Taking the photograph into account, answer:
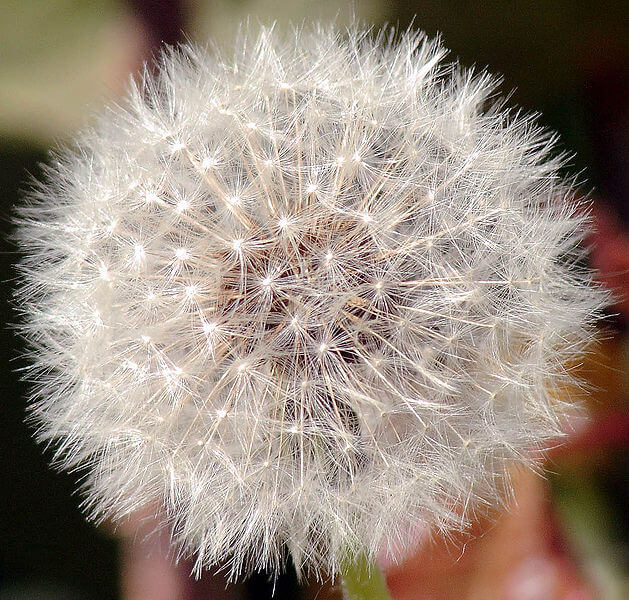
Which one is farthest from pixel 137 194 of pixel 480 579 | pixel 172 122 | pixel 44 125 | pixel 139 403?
pixel 480 579

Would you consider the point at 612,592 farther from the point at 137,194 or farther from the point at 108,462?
the point at 137,194

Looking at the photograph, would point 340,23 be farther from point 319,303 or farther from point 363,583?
point 363,583

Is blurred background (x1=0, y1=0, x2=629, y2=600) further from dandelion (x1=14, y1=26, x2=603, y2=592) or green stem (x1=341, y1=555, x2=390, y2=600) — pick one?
dandelion (x1=14, y1=26, x2=603, y2=592)

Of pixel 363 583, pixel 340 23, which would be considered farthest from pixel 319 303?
pixel 340 23

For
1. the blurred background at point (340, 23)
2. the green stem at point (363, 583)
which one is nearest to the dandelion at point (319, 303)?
the green stem at point (363, 583)

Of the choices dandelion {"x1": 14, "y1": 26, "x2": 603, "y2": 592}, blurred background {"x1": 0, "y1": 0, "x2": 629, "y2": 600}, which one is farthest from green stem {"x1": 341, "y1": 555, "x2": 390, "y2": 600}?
blurred background {"x1": 0, "y1": 0, "x2": 629, "y2": 600}

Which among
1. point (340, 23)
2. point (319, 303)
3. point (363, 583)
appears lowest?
point (363, 583)
